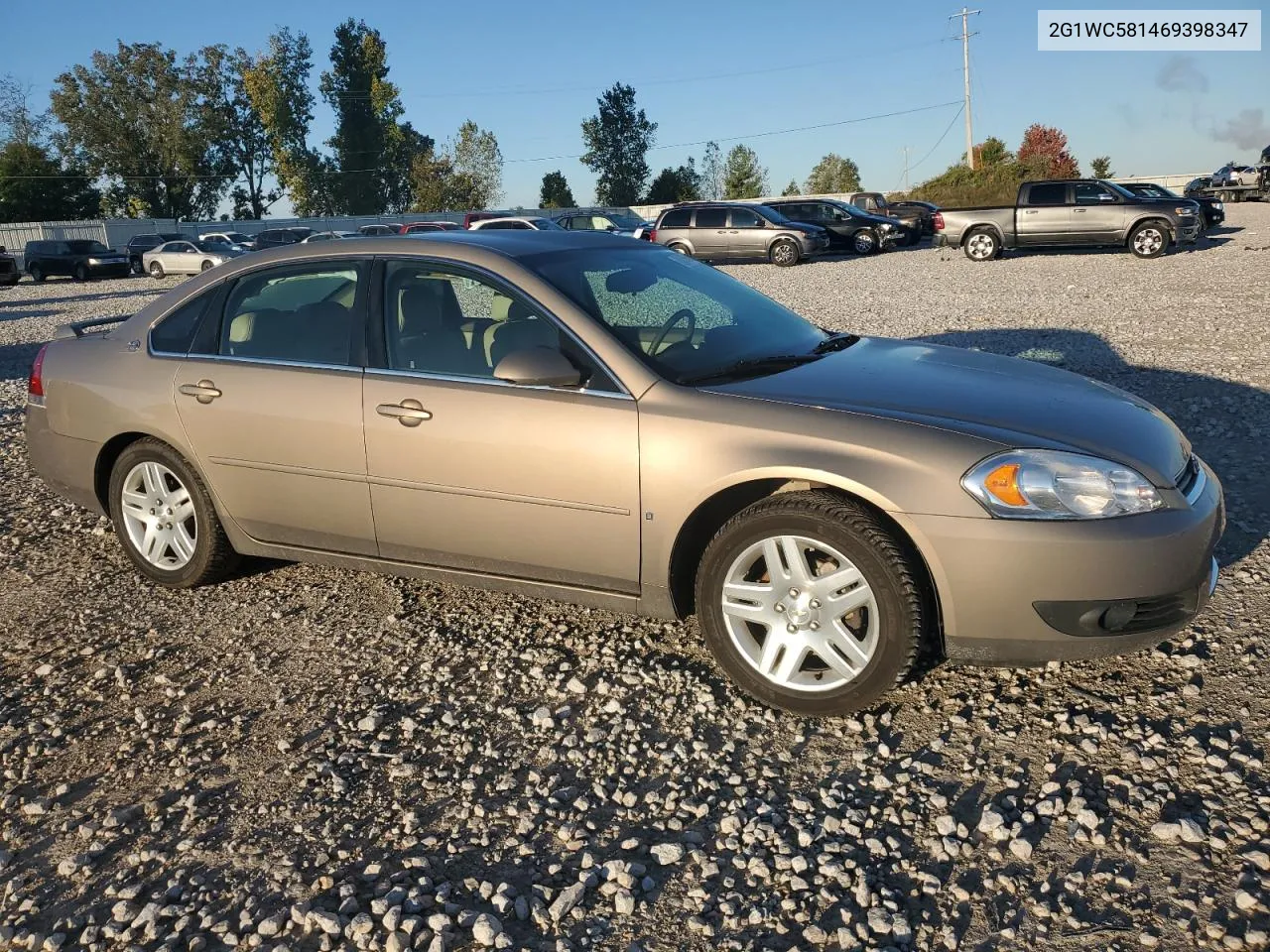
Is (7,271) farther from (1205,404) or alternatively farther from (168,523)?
(1205,404)

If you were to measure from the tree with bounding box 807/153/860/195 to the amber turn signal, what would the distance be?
7901cm

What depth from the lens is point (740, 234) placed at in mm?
27391

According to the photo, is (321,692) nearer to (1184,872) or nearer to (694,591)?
(694,591)

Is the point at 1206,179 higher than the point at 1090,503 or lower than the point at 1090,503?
higher

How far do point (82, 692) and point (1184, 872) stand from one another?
375 centimetres

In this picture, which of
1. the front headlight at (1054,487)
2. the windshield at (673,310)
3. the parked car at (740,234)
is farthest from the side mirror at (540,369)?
the parked car at (740,234)

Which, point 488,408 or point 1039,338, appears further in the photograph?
point 1039,338

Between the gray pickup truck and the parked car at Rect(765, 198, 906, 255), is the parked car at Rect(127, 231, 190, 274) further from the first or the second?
the gray pickup truck

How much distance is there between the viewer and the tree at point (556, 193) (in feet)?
240

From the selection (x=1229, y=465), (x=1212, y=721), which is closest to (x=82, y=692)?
(x=1212, y=721)

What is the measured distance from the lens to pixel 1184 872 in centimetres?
254

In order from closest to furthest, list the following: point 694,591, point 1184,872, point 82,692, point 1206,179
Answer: point 1184,872 < point 694,591 < point 82,692 < point 1206,179

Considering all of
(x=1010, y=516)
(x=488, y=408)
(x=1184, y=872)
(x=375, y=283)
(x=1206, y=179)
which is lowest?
(x=1184, y=872)

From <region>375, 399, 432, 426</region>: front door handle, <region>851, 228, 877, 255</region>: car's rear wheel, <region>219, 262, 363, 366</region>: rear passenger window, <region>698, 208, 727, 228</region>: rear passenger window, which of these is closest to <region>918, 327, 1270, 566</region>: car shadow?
<region>375, 399, 432, 426</region>: front door handle
